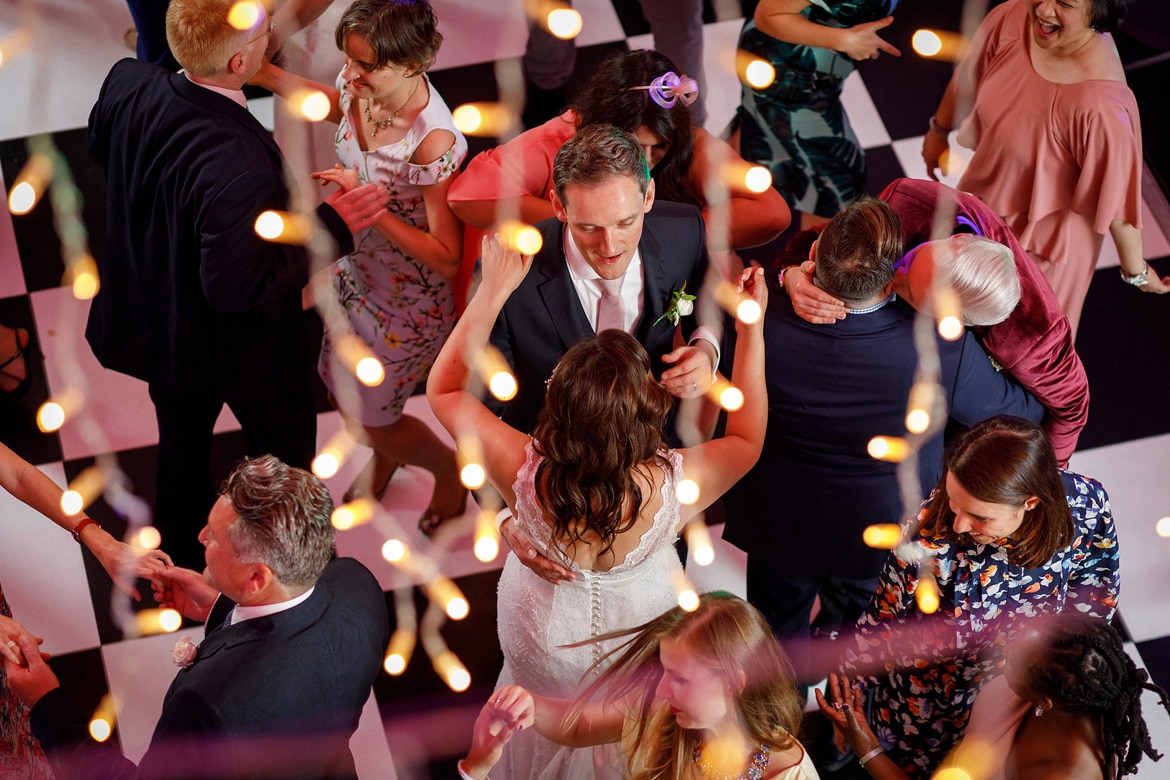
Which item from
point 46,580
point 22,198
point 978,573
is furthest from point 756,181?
point 22,198

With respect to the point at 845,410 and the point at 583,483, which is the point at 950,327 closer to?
the point at 845,410

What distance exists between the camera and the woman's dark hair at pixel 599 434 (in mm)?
1812

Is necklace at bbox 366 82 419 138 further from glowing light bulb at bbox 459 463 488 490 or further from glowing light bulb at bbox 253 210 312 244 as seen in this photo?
glowing light bulb at bbox 459 463 488 490

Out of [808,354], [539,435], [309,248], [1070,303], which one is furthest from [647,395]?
[1070,303]

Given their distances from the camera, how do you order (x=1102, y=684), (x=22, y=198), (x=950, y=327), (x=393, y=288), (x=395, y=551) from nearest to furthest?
(x=1102, y=684) → (x=950, y=327) → (x=393, y=288) → (x=395, y=551) → (x=22, y=198)

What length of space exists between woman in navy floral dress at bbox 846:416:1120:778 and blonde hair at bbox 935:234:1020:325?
245 mm

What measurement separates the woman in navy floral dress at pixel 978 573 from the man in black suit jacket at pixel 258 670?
1.00 metres

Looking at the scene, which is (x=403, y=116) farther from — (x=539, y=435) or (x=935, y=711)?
(x=935, y=711)

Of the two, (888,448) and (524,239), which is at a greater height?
(524,239)

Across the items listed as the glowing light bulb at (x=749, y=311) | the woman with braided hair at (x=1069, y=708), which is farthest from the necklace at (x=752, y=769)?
the glowing light bulb at (x=749, y=311)

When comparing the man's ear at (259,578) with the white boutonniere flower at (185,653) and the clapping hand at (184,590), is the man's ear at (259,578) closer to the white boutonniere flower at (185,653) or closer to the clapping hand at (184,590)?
the white boutonniere flower at (185,653)

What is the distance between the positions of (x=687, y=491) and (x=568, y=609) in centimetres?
34

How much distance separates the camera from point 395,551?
9.76 feet

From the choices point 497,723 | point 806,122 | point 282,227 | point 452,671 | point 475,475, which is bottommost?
point 452,671
